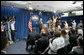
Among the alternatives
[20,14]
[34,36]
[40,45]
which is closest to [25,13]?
[20,14]

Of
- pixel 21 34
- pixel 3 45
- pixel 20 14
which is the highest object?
pixel 20 14

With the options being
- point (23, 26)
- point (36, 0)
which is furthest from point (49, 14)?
point (36, 0)

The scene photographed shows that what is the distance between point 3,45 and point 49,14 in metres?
9.81

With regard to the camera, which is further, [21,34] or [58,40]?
[21,34]

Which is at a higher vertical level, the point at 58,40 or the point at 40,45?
the point at 58,40

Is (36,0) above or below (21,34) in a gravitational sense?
above

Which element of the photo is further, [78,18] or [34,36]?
[78,18]

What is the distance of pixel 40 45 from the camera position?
386 centimetres

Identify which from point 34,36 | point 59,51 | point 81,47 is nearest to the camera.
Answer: point 81,47

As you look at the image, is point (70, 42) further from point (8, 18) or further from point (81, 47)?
point (8, 18)

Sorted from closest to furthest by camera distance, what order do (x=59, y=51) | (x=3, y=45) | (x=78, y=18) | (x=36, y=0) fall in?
1. (x=3, y=45)
2. (x=59, y=51)
3. (x=36, y=0)
4. (x=78, y=18)

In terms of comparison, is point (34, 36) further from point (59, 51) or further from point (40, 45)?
point (59, 51)

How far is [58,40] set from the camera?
291 centimetres

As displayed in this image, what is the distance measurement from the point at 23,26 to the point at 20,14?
3.32 feet
